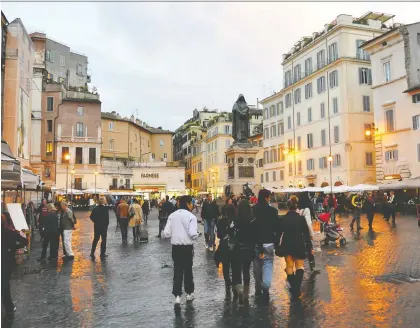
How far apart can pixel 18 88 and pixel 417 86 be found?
30.3 meters

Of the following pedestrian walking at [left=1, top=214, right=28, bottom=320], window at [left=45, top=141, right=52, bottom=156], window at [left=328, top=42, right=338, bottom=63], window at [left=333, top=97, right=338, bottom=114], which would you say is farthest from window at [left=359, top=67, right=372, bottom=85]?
pedestrian walking at [left=1, top=214, right=28, bottom=320]

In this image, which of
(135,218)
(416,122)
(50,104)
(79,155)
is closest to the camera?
(135,218)

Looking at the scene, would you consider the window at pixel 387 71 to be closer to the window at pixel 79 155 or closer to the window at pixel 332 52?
the window at pixel 332 52

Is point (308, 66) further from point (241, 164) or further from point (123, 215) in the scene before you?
point (123, 215)

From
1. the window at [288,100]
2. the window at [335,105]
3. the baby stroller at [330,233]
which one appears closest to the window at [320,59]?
the window at [335,105]

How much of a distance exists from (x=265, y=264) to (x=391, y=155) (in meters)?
35.7

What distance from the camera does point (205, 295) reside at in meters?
8.22

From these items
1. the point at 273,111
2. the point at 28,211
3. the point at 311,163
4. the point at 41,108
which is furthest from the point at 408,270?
the point at 41,108

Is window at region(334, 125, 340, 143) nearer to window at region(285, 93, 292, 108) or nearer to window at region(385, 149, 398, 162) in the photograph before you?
window at region(385, 149, 398, 162)

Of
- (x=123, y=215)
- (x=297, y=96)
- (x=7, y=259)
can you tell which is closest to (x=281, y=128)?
(x=297, y=96)

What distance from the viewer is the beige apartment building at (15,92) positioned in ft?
103

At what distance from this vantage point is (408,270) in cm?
1034

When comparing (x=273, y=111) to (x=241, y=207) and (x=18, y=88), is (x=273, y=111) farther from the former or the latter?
(x=241, y=207)

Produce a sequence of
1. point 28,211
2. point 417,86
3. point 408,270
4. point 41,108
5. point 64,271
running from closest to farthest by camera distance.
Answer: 1. point 408,270
2. point 64,271
3. point 28,211
4. point 417,86
5. point 41,108
